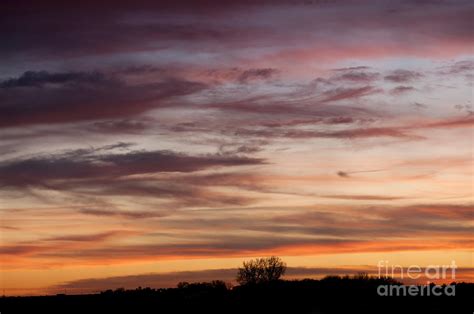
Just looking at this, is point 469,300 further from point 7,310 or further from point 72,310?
point 7,310

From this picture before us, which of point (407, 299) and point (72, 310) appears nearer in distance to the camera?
point (407, 299)

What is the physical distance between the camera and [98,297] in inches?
5182

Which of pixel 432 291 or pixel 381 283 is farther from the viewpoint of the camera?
pixel 381 283

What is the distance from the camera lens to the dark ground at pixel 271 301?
305 feet

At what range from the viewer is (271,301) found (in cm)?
10644

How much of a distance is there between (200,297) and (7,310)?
25.7m

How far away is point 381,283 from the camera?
12606cm

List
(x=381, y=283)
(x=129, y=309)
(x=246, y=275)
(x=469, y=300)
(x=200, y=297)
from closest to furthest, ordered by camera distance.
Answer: (x=469, y=300) < (x=129, y=309) < (x=200, y=297) < (x=381, y=283) < (x=246, y=275)

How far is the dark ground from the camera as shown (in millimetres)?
93000

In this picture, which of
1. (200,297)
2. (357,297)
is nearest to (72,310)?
(200,297)

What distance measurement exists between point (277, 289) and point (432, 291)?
23444 millimetres

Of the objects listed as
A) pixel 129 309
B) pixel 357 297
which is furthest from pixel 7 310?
pixel 357 297

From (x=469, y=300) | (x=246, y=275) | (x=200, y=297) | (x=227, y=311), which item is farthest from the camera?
(x=246, y=275)

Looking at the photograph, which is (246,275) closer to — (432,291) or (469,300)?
(432,291)
